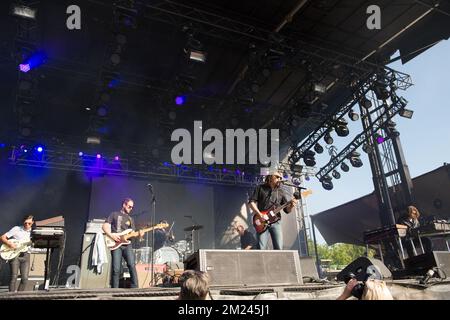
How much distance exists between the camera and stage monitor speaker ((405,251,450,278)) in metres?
4.63

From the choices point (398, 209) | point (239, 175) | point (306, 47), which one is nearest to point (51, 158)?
point (239, 175)

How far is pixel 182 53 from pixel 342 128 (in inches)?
253

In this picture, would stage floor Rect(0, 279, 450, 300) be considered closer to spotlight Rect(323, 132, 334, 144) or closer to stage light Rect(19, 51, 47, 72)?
stage light Rect(19, 51, 47, 72)

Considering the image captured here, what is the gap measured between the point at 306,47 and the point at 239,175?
6.23m

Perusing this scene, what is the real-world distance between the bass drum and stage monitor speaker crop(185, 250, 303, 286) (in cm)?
626

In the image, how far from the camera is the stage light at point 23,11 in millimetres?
7645

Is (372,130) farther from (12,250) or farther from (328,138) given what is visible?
(12,250)

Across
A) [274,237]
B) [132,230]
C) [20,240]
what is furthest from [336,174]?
[20,240]

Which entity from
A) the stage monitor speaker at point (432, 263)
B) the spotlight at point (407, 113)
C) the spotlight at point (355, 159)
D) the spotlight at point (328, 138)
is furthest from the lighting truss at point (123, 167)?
the stage monitor speaker at point (432, 263)

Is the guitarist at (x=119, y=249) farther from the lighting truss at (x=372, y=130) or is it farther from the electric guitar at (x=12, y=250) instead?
the lighting truss at (x=372, y=130)

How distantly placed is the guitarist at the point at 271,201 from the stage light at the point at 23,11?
6.65 meters

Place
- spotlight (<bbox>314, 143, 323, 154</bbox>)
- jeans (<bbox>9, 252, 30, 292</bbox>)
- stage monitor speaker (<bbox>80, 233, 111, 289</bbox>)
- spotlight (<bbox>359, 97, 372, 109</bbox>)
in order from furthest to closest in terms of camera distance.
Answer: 1. spotlight (<bbox>314, 143, 323, 154</bbox>)
2. spotlight (<bbox>359, 97, 372, 109</bbox>)
3. stage monitor speaker (<bbox>80, 233, 111, 289</bbox>)
4. jeans (<bbox>9, 252, 30, 292</bbox>)

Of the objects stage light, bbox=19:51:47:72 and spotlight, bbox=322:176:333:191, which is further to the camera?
spotlight, bbox=322:176:333:191

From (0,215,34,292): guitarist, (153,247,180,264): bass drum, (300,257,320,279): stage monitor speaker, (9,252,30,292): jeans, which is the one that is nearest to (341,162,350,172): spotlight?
(153,247,180,264): bass drum
